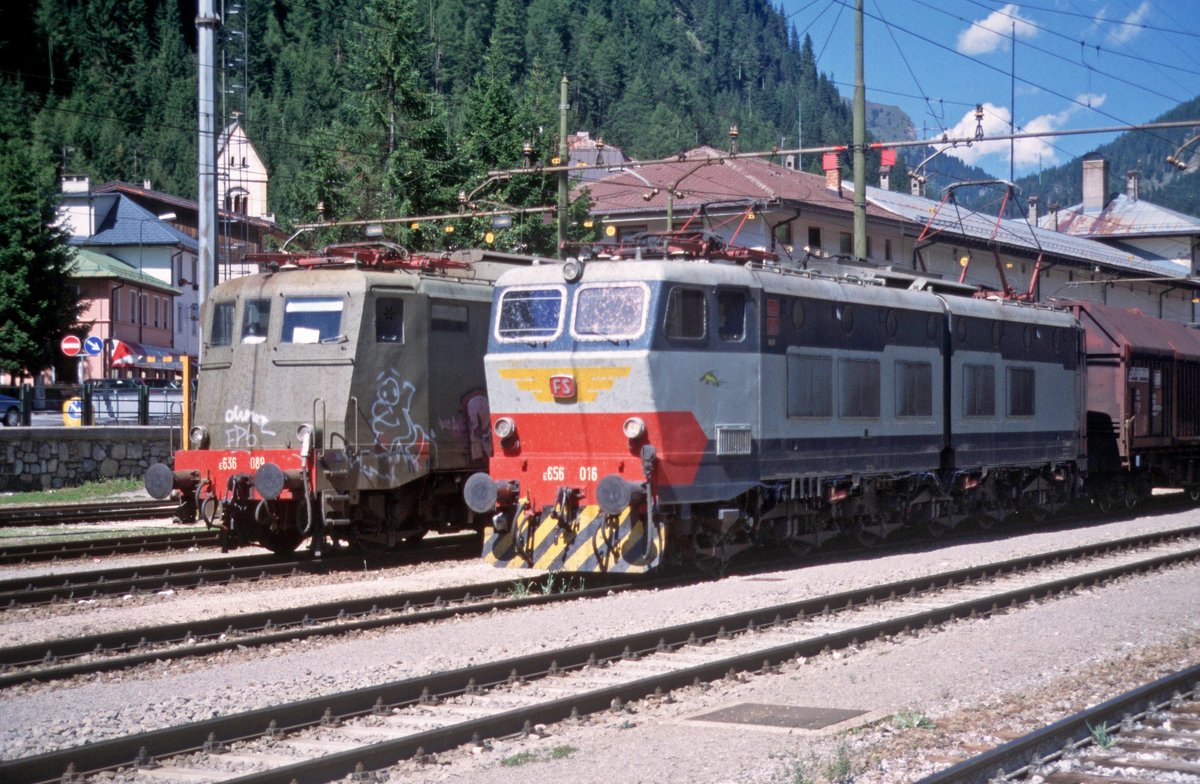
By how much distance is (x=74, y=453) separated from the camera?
101 ft

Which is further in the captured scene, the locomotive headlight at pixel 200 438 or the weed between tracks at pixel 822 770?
the locomotive headlight at pixel 200 438

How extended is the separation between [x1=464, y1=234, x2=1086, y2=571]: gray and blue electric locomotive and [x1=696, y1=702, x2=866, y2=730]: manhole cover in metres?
5.22

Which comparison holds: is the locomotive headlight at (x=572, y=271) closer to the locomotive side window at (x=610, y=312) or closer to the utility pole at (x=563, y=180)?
the locomotive side window at (x=610, y=312)

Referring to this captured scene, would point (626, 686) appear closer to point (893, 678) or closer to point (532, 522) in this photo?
point (893, 678)

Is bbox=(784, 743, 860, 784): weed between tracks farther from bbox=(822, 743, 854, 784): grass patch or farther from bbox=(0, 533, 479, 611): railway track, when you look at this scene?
bbox=(0, 533, 479, 611): railway track

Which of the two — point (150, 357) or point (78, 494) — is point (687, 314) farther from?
point (150, 357)

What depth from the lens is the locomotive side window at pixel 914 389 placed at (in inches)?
752

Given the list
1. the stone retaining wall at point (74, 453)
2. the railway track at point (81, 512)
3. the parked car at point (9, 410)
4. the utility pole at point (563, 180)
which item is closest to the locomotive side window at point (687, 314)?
the utility pole at point (563, 180)

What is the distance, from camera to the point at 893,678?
10500mm

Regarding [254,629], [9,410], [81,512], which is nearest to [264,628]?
[254,629]

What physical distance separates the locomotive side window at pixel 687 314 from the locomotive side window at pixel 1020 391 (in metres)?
8.33

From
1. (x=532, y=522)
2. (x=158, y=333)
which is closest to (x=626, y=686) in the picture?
(x=532, y=522)

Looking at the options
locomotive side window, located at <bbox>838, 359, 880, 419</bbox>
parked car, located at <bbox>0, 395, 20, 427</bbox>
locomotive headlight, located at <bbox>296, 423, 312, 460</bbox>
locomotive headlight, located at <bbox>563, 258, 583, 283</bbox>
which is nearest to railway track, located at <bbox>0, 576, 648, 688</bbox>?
locomotive headlight, located at <bbox>296, 423, 312, 460</bbox>

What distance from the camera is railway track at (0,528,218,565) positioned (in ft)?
59.9
